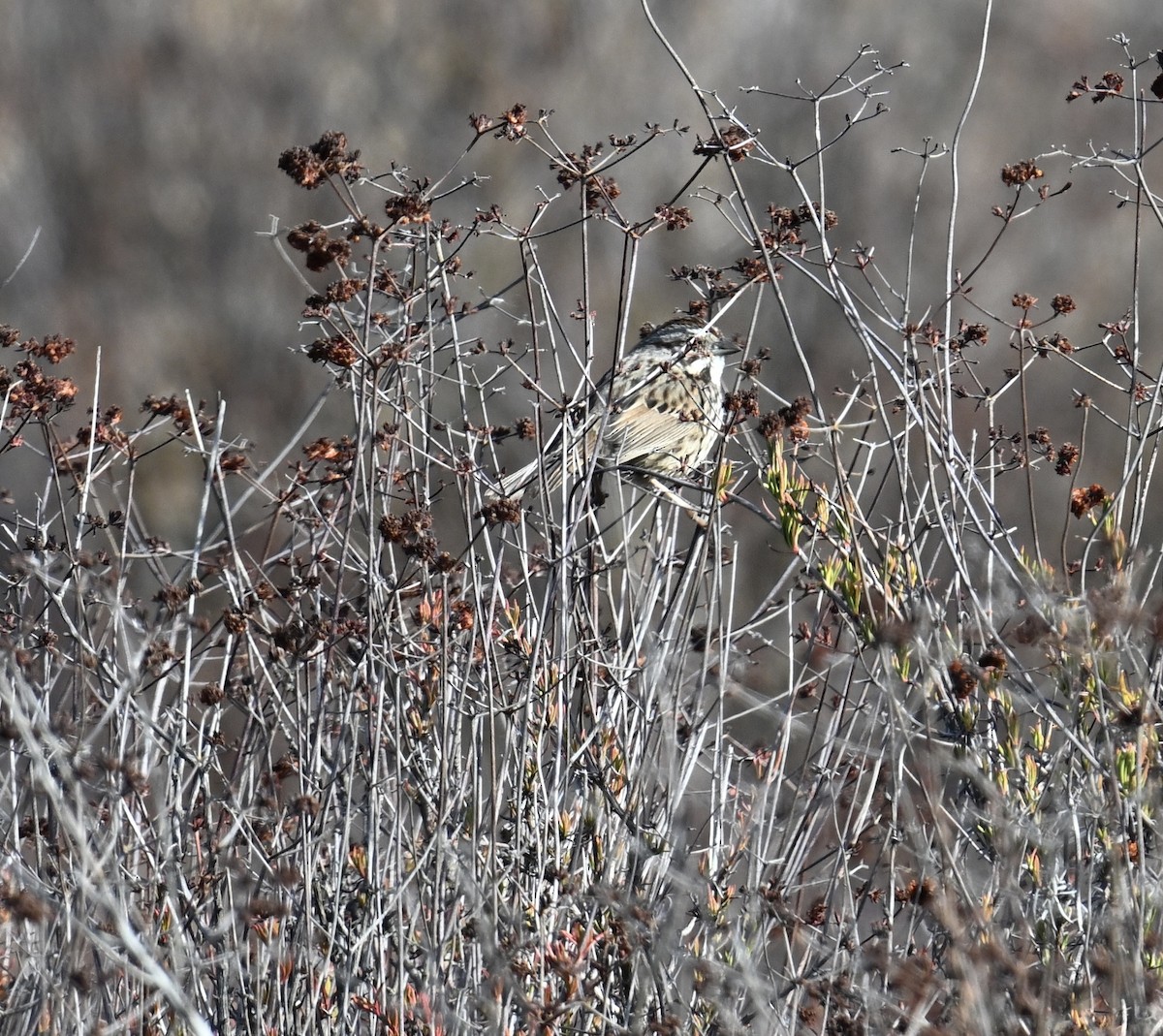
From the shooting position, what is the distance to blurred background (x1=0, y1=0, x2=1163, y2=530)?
9.60 m

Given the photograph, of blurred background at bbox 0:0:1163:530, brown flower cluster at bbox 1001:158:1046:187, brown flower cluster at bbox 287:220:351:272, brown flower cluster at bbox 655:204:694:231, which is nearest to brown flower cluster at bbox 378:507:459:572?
brown flower cluster at bbox 287:220:351:272

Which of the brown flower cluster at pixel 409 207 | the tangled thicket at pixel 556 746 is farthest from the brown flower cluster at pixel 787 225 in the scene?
the brown flower cluster at pixel 409 207

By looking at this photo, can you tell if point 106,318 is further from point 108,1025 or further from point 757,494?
point 108,1025

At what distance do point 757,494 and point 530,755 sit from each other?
5267mm

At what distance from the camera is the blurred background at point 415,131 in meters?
9.60

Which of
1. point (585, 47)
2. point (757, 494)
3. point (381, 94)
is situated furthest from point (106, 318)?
point (757, 494)

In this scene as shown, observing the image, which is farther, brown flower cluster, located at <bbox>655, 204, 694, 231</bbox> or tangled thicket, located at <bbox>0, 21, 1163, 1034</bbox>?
brown flower cluster, located at <bbox>655, 204, 694, 231</bbox>

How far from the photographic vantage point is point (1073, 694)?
9.57 feet

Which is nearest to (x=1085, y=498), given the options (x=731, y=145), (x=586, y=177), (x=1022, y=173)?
(x=1022, y=173)

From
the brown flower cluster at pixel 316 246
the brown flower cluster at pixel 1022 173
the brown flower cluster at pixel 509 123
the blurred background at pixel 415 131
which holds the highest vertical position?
the blurred background at pixel 415 131

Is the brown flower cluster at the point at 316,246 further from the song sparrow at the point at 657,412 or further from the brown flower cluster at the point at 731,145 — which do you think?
the song sparrow at the point at 657,412

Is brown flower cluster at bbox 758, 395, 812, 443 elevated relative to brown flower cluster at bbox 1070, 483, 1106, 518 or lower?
elevated

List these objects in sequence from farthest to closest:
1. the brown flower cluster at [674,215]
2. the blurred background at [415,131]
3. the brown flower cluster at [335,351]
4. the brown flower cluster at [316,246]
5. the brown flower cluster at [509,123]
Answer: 1. the blurred background at [415,131]
2. the brown flower cluster at [674,215]
3. the brown flower cluster at [509,123]
4. the brown flower cluster at [335,351]
5. the brown flower cluster at [316,246]

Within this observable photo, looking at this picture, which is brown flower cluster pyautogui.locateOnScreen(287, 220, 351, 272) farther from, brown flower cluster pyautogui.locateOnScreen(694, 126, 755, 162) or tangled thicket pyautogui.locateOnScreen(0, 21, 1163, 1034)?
brown flower cluster pyautogui.locateOnScreen(694, 126, 755, 162)
